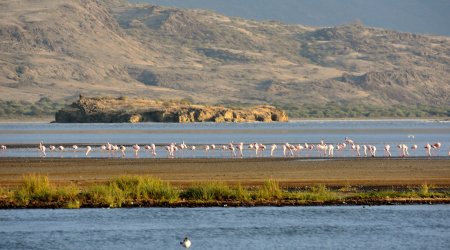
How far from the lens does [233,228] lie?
3441 cm

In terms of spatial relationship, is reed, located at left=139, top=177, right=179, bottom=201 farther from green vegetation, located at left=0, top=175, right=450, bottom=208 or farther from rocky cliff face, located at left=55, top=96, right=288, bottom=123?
rocky cliff face, located at left=55, top=96, right=288, bottom=123

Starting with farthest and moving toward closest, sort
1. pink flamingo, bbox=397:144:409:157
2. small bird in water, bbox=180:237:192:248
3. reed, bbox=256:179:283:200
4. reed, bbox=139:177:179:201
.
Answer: pink flamingo, bbox=397:144:409:157
reed, bbox=256:179:283:200
reed, bbox=139:177:179:201
small bird in water, bbox=180:237:192:248

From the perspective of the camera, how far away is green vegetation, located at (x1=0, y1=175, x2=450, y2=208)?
3884cm

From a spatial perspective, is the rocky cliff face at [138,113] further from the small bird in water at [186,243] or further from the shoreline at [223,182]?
the small bird in water at [186,243]

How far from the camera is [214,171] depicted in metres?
54.2

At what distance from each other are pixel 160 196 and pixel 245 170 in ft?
49.8

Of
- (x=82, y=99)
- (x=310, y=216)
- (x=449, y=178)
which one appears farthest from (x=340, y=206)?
(x=82, y=99)

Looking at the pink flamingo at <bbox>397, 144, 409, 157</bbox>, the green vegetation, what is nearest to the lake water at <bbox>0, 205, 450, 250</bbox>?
the green vegetation

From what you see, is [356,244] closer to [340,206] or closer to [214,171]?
[340,206]

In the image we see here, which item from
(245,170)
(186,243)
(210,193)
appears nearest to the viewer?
(186,243)

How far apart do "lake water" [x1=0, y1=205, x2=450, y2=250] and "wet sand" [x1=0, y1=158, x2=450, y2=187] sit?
27.8ft

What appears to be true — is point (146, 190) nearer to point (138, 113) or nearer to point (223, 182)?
point (223, 182)

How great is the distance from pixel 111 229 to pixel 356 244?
7.48 meters

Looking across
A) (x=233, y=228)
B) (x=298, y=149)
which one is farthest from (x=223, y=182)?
(x=298, y=149)
